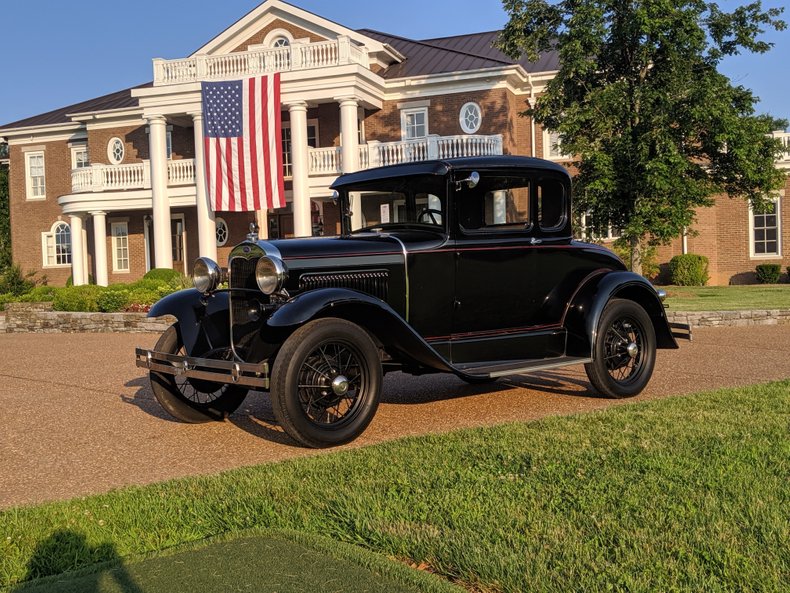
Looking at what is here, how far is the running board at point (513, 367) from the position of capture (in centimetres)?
612

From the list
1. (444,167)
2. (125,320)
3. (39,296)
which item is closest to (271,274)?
(444,167)

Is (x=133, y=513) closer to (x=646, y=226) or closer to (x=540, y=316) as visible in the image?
(x=540, y=316)

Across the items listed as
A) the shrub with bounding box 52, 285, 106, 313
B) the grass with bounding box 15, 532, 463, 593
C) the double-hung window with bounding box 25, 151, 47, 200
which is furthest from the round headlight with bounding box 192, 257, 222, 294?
→ the double-hung window with bounding box 25, 151, 47, 200

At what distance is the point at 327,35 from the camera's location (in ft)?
88.6

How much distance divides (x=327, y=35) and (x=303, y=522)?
2534 cm

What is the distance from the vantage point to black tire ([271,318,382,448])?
16.9 ft

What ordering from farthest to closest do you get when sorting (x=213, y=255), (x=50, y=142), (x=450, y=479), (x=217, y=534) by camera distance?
(x=50, y=142) < (x=213, y=255) < (x=450, y=479) < (x=217, y=534)

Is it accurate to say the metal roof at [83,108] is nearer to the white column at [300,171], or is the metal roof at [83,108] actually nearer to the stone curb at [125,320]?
the white column at [300,171]

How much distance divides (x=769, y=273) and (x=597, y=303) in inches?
846

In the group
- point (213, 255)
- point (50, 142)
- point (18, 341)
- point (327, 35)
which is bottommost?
point (18, 341)

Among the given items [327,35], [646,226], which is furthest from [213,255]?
[646,226]

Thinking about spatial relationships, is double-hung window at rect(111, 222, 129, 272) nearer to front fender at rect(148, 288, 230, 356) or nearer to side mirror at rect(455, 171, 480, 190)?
front fender at rect(148, 288, 230, 356)

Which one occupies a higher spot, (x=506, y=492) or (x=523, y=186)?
(x=523, y=186)

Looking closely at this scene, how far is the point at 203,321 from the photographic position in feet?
20.9
